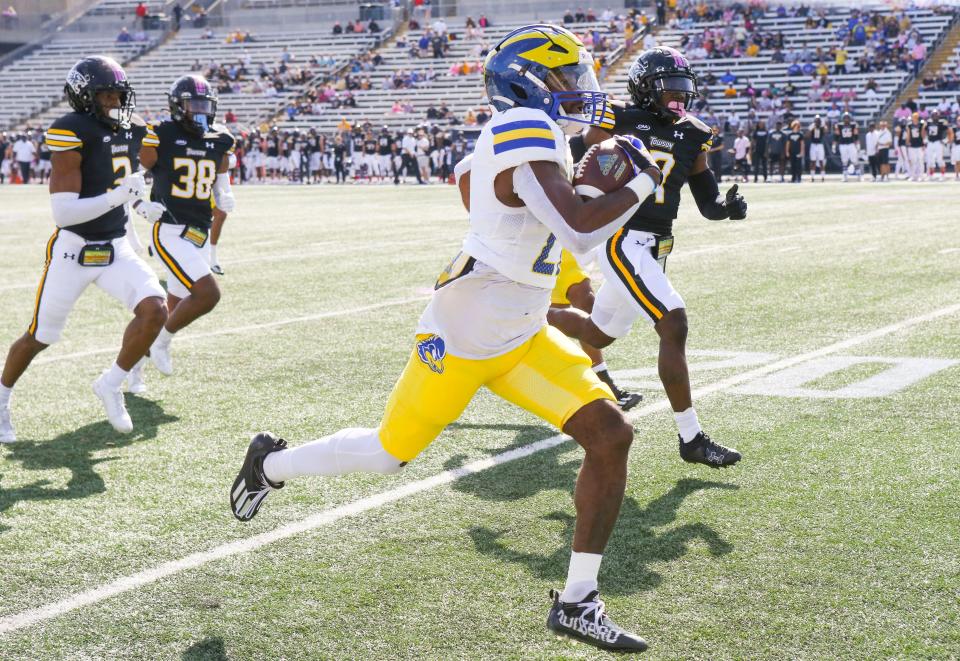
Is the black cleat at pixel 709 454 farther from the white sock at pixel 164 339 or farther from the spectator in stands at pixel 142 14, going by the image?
the spectator in stands at pixel 142 14

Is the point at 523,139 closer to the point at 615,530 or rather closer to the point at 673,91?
the point at 615,530

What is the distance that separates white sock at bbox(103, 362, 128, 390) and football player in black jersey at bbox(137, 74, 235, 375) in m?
1.26

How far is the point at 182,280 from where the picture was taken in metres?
6.97

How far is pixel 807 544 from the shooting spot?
390 cm

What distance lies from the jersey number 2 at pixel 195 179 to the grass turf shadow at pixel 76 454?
1.56 meters

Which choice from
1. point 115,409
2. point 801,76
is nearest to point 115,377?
point 115,409

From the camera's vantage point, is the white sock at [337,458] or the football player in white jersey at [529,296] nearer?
the football player in white jersey at [529,296]

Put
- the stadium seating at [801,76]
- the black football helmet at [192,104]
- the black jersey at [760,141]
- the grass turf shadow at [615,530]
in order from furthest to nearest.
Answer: the stadium seating at [801,76] < the black jersey at [760,141] < the black football helmet at [192,104] < the grass turf shadow at [615,530]

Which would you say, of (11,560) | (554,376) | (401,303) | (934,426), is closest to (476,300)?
(554,376)

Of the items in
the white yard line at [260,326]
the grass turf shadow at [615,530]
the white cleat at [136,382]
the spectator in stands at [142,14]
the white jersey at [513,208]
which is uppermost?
the spectator in stands at [142,14]

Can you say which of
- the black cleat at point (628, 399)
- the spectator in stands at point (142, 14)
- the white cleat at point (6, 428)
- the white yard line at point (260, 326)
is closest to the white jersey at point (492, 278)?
the black cleat at point (628, 399)

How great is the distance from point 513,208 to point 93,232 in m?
3.15

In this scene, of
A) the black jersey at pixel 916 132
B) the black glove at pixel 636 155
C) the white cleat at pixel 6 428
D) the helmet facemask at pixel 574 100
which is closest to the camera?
the black glove at pixel 636 155

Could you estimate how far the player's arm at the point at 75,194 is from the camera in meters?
5.58
